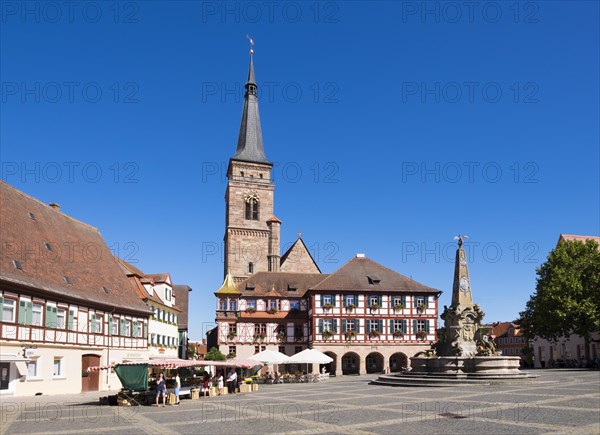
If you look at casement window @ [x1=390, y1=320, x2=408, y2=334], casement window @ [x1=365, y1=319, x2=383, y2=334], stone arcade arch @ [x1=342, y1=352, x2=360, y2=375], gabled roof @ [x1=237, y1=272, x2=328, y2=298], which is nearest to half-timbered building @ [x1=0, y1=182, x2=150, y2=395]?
gabled roof @ [x1=237, y1=272, x2=328, y2=298]

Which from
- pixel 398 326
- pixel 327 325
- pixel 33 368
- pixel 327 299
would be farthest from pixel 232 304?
pixel 33 368

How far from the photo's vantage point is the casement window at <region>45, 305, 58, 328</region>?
2866 cm

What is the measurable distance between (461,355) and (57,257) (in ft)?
71.1

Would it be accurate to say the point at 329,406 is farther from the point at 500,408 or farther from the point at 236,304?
the point at 236,304

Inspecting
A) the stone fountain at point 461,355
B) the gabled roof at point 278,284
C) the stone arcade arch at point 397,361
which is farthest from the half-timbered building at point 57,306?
the stone arcade arch at point 397,361

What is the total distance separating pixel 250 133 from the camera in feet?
269

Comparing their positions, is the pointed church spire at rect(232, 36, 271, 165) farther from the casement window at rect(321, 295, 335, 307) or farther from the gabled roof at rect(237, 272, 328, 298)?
the casement window at rect(321, 295, 335, 307)

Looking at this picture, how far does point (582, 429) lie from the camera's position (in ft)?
47.6

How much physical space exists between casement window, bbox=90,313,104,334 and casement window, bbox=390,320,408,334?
2872cm

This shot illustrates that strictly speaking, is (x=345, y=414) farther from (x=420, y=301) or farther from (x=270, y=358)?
(x=420, y=301)

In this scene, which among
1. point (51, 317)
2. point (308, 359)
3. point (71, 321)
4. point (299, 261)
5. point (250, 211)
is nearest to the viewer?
point (51, 317)

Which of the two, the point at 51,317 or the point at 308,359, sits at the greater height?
the point at 51,317

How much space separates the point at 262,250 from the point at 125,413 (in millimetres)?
52441

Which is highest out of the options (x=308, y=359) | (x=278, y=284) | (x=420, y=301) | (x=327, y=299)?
(x=278, y=284)
